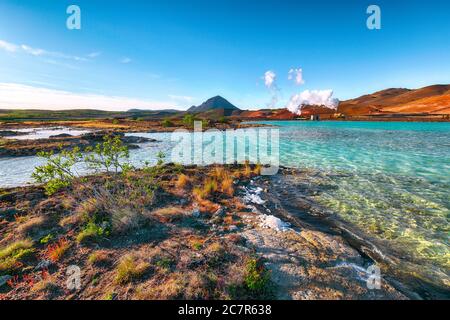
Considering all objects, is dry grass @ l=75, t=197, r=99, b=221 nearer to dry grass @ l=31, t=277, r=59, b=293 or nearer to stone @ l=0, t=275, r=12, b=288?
stone @ l=0, t=275, r=12, b=288

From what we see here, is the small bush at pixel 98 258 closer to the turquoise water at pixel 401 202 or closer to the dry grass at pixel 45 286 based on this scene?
the dry grass at pixel 45 286

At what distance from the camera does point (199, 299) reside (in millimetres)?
4656

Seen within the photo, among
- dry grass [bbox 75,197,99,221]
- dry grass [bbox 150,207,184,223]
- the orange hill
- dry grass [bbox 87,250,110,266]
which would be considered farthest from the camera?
the orange hill

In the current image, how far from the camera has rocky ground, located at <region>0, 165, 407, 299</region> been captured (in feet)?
→ 16.2

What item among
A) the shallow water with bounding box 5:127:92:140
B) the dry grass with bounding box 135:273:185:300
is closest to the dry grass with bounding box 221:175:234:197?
the dry grass with bounding box 135:273:185:300

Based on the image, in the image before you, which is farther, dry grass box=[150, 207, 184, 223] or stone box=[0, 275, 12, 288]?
dry grass box=[150, 207, 184, 223]

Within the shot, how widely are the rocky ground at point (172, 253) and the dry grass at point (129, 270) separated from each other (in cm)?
2

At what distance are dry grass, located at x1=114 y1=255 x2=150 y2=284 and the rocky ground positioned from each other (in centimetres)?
2

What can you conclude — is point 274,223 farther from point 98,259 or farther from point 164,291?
point 98,259

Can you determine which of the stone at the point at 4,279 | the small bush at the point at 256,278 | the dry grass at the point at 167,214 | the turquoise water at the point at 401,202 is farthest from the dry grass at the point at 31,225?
the turquoise water at the point at 401,202

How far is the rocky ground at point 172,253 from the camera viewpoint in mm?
4941
